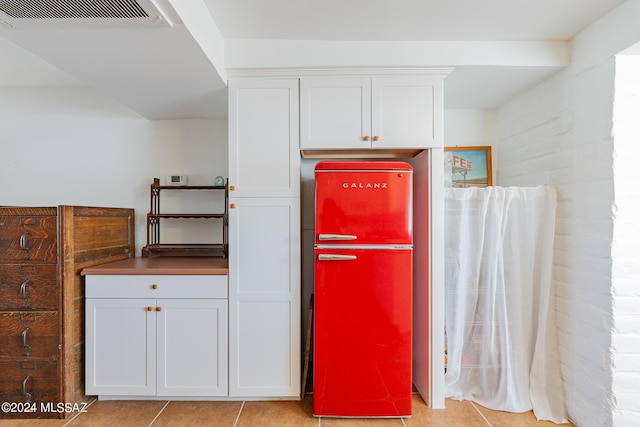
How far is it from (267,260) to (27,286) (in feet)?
4.60

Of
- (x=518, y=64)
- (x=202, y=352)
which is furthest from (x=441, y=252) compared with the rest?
(x=202, y=352)

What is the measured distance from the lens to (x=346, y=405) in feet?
6.51

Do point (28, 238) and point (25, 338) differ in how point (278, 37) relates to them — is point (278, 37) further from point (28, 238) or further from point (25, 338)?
point (25, 338)

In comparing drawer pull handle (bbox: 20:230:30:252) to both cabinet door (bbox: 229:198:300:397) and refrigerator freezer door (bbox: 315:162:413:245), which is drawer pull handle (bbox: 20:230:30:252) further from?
refrigerator freezer door (bbox: 315:162:413:245)

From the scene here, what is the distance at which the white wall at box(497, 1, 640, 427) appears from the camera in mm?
1748

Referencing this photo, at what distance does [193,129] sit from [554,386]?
315 centimetres

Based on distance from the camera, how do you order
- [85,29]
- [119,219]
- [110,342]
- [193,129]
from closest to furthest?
[85,29]
[110,342]
[119,219]
[193,129]

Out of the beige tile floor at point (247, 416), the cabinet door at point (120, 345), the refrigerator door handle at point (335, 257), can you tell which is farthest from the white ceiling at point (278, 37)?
the beige tile floor at point (247, 416)

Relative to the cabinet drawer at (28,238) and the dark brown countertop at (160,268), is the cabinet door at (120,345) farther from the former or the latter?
the cabinet drawer at (28,238)

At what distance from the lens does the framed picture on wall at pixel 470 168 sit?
2.71m

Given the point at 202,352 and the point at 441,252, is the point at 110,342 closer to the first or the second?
the point at 202,352

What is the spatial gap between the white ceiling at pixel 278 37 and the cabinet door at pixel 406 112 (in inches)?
8.4

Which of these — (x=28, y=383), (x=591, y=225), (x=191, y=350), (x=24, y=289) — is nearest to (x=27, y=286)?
(x=24, y=289)

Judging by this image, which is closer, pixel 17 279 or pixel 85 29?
pixel 85 29
